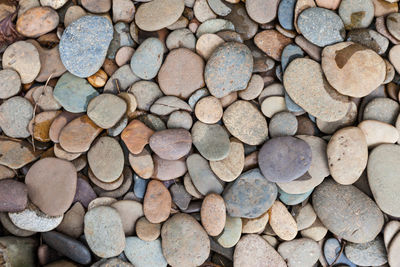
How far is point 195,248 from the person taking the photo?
67.4 inches

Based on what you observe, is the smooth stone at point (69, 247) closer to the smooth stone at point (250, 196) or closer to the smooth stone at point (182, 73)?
the smooth stone at point (250, 196)

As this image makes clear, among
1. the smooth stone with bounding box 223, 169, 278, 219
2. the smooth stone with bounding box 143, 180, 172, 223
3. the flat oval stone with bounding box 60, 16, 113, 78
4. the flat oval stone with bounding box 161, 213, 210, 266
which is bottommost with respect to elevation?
the flat oval stone with bounding box 161, 213, 210, 266

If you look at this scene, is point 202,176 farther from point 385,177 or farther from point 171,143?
point 385,177

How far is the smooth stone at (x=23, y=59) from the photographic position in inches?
69.9

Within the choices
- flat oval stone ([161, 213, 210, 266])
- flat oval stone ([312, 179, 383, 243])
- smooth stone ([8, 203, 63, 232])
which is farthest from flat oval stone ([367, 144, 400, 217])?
smooth stone ([8, 203, 63, 232])

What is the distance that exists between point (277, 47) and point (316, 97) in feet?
1.10

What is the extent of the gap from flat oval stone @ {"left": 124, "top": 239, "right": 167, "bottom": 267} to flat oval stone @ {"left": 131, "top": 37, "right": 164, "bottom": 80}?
864 mm

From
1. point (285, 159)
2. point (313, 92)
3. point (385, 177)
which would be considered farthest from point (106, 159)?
point (385, 177)

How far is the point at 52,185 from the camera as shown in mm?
1729

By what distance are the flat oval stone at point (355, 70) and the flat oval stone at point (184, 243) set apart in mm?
1008

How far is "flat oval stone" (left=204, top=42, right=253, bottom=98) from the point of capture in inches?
68.0

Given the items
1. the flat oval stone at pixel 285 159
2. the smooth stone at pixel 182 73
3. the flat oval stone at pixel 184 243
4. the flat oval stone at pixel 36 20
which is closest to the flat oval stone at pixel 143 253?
the flat oval stone at pixel 184 243

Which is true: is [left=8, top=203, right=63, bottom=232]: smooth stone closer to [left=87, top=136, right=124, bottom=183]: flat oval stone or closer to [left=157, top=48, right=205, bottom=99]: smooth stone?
[left=87, top=136, right=124, bottom=183]: flat oval stone

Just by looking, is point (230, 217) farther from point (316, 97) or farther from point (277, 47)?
point (277, 47)
